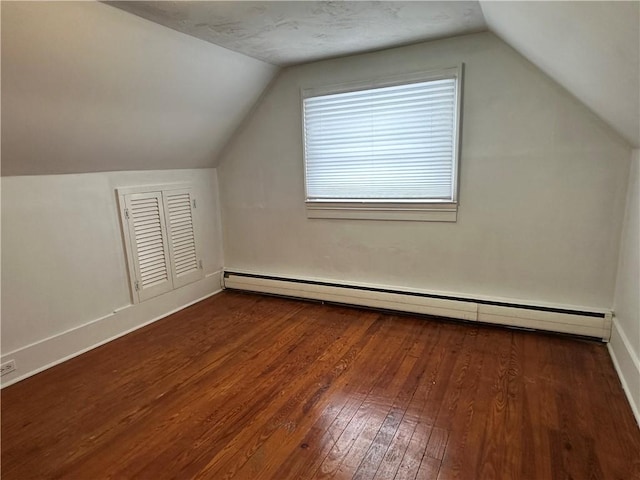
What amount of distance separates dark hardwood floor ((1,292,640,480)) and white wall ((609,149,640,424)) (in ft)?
0.30

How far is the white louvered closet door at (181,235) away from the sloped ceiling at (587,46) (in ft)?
9.49

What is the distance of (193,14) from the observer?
215 cm

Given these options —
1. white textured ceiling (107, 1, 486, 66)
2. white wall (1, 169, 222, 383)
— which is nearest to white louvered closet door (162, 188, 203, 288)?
white wall (1, 169, 222, 383)

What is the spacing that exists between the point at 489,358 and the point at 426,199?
1.32 metres

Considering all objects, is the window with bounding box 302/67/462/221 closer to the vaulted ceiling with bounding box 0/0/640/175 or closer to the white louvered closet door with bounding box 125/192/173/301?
the vaulted ceiling with bounding box 0/0/640/175

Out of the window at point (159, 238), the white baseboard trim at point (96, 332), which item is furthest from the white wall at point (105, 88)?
the white baseboard trim at point (96, 332)

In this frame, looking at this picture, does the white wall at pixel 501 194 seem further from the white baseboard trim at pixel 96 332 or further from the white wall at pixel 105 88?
the white baseboard trim at pixel 96 332

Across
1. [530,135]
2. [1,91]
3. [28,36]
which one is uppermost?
[28,36]

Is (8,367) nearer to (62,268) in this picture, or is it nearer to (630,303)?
(62,268)

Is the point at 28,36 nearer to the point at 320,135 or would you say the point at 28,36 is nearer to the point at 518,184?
the point at 320,135

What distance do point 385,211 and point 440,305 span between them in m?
0.93

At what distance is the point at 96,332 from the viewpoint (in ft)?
9.61

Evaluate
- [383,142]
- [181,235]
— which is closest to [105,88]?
[181,235]

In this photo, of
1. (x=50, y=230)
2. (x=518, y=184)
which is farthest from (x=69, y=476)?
(x=518, y=184)
